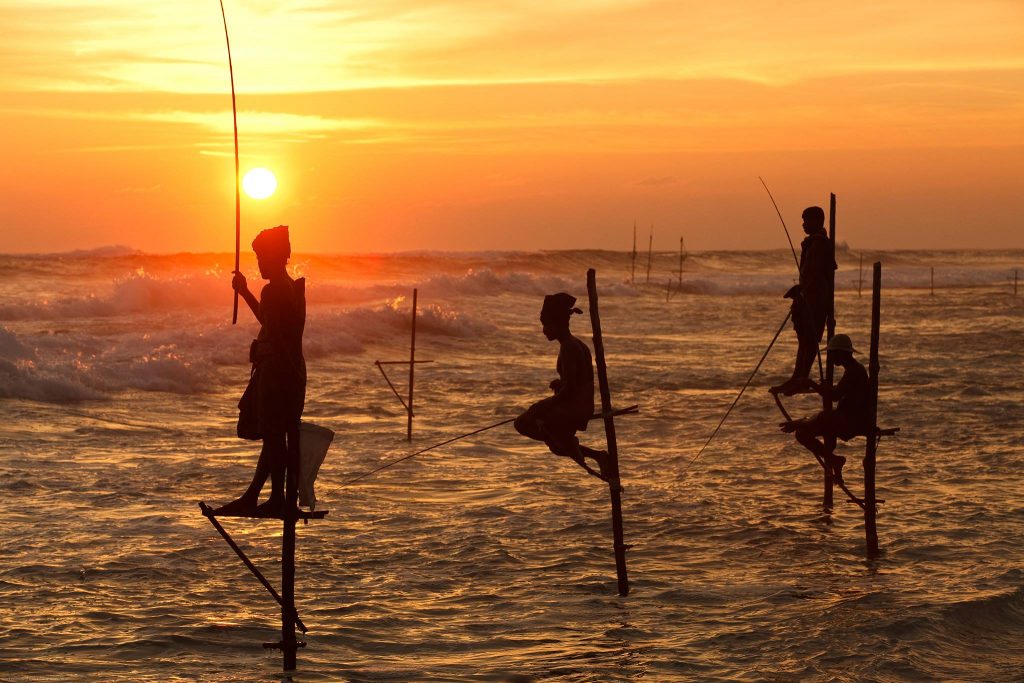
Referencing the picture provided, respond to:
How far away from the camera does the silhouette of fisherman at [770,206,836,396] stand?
12078 millimetres

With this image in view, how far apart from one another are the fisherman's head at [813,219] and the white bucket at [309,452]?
574 cm

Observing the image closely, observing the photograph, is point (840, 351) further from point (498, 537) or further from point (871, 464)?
point (498, 537)

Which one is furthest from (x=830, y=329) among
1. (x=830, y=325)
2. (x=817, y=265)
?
(x=817, y=265)

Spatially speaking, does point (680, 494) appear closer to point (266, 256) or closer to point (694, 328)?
point (266, 256)

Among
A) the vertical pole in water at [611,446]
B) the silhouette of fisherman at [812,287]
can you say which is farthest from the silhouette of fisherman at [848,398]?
the vertical pole in water at [611,446]

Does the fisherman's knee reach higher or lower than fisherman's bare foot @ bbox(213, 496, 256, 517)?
higher

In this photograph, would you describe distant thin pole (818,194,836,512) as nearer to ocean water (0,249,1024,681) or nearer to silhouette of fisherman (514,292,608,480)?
ocean water (0,249,1024,681)

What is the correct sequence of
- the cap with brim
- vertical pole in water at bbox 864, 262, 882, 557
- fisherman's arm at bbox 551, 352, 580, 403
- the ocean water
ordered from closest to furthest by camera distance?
the ocean water → fisherman's arm at bbox 551, 352, 580, 403 → the cap with brim → vertical pole in water at bbox 864, 262, 882, 557

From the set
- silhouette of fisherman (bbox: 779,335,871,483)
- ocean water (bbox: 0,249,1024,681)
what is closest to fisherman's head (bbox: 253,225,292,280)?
ocean water (bbox: 0,249,1024,681)

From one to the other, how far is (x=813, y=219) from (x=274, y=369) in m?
6.10

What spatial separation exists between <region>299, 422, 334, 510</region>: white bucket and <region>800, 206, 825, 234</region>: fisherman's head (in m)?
5.74

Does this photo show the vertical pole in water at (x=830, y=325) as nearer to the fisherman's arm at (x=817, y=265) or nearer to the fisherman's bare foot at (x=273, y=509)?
the fisherman's arm at (x=817, y=265)

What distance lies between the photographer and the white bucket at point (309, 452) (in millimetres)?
7914

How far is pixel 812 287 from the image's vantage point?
475 inches
